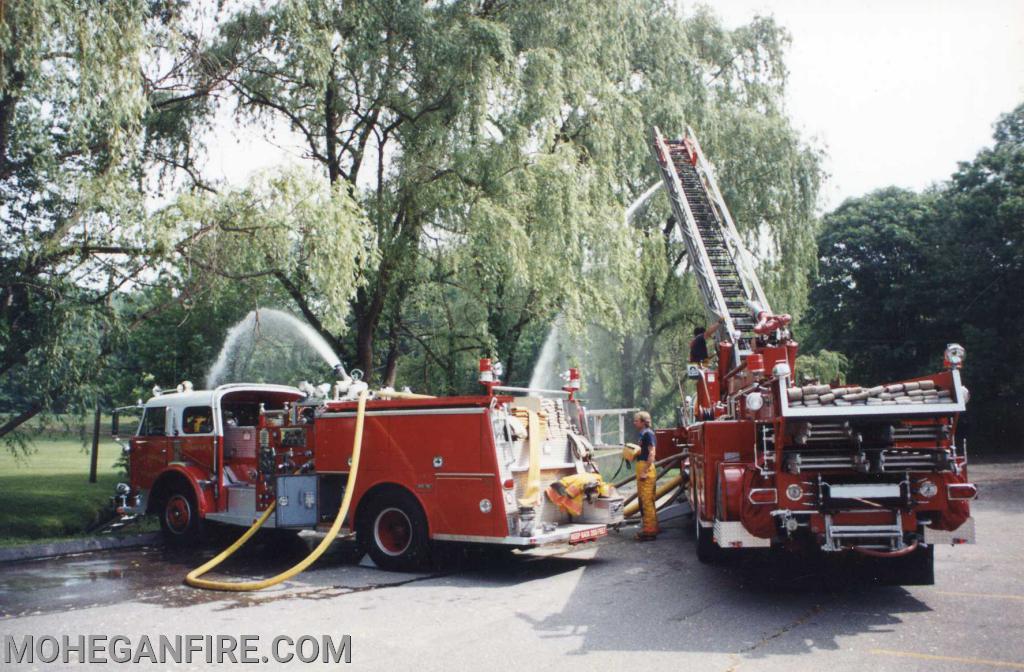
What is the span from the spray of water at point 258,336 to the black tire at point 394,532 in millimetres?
6179

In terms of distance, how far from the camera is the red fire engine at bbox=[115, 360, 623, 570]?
9438mm

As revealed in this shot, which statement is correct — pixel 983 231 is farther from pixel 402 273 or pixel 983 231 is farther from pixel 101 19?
pixel 101 19

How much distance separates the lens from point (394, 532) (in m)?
10.1

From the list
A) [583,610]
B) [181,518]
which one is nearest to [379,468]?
[583,610]

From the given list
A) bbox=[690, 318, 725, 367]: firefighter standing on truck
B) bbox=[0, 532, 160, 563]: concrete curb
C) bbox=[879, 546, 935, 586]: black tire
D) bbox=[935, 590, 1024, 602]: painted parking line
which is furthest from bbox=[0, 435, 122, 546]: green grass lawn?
bbox=[935, 590, 1024, 602]: painted parking line

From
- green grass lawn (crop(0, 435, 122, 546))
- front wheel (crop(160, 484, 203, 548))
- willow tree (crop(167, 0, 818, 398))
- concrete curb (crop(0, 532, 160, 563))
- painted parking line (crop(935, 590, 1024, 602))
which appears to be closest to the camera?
painted parking line (crop(935, 590, 1024, 602))

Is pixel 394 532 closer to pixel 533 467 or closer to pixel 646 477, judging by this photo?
pixel 533 467

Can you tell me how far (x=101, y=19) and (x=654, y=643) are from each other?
383 inches

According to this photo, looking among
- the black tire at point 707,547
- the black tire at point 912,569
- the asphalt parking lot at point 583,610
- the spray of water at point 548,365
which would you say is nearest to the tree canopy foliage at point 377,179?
the spray of water at point 548,365

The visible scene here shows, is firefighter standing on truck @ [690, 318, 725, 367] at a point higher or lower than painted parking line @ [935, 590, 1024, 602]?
higher

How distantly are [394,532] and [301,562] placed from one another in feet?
3.71

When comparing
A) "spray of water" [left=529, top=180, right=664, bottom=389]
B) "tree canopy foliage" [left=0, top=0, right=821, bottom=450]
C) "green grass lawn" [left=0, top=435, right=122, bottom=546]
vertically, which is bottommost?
"green grass lawn" [left=0, top=435, right=122, bottom=546]

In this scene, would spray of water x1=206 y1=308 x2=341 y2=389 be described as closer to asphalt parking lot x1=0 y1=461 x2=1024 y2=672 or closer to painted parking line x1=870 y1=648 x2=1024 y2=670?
asphalt parking lot x1=0 y1=461 x2=1024 y2=672

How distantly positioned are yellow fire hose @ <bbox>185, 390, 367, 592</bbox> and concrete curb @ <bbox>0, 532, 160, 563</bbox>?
2.84 m
